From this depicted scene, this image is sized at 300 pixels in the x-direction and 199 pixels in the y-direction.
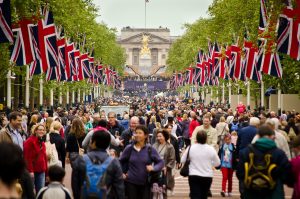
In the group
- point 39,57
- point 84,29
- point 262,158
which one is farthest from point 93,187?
point 84,29

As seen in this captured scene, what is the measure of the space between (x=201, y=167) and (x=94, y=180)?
3.33 metres

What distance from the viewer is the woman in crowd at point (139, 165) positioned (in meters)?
11.9

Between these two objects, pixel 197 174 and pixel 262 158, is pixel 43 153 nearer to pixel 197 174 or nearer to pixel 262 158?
pixel 197 174

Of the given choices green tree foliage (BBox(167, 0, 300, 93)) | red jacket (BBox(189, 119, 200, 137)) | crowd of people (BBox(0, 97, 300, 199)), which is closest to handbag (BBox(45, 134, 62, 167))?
crowd of people (BBox(0, 97, 300, 199))

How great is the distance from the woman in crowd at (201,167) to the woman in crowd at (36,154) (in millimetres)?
2906

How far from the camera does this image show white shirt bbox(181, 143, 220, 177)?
13.0 metres

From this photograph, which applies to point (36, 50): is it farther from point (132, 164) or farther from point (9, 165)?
point (9, 165)

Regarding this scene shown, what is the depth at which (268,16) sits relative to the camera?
32.8 m

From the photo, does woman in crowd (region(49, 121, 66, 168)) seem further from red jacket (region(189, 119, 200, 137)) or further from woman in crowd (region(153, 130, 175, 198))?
red jacket (region(189, 119, 200, 137))

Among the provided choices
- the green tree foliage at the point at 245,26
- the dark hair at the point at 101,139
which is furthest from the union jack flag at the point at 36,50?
the dark hair at the point at 101,139

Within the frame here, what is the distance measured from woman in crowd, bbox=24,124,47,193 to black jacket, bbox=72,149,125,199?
4.75m

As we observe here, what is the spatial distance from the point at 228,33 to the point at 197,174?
1866 inches

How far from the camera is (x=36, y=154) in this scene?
15070mm

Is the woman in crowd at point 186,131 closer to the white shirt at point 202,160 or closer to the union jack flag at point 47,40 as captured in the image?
the union jack flag at point 47,40
